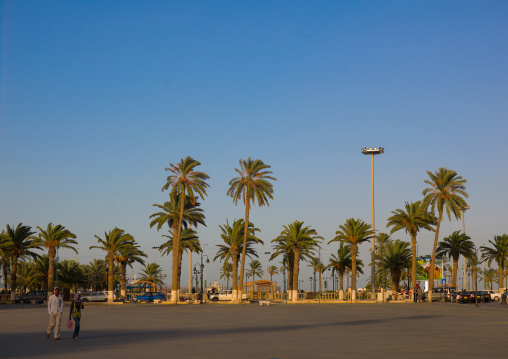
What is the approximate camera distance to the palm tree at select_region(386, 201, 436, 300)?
253 ft

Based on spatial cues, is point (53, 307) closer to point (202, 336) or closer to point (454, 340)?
point (202, 336)

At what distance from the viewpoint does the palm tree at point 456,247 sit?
8688 cm

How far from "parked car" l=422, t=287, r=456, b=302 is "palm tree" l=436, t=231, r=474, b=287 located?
Answer: 8.16 metres

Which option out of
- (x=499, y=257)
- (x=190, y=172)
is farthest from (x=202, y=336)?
(x=499, y=257)

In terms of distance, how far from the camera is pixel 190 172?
71.1 m

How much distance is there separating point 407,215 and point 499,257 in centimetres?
2833

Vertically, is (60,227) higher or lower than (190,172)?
lower

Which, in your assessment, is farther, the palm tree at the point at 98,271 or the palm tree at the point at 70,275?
the palm tree at the point at 98,271

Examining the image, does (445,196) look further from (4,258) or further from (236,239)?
(4,258)

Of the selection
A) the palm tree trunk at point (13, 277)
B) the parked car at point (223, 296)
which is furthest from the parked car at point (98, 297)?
the parked car at point (223, 296)

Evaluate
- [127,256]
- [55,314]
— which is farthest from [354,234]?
[55,314]

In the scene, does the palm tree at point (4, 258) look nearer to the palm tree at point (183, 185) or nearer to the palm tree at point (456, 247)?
the palm tree at point (183, 185)

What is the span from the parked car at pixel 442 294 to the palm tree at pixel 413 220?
501 centimetres

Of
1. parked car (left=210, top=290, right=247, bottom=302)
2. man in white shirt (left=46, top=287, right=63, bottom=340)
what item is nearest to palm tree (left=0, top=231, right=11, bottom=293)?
parked car (left=210, top=290, right=247, bottom=302)
